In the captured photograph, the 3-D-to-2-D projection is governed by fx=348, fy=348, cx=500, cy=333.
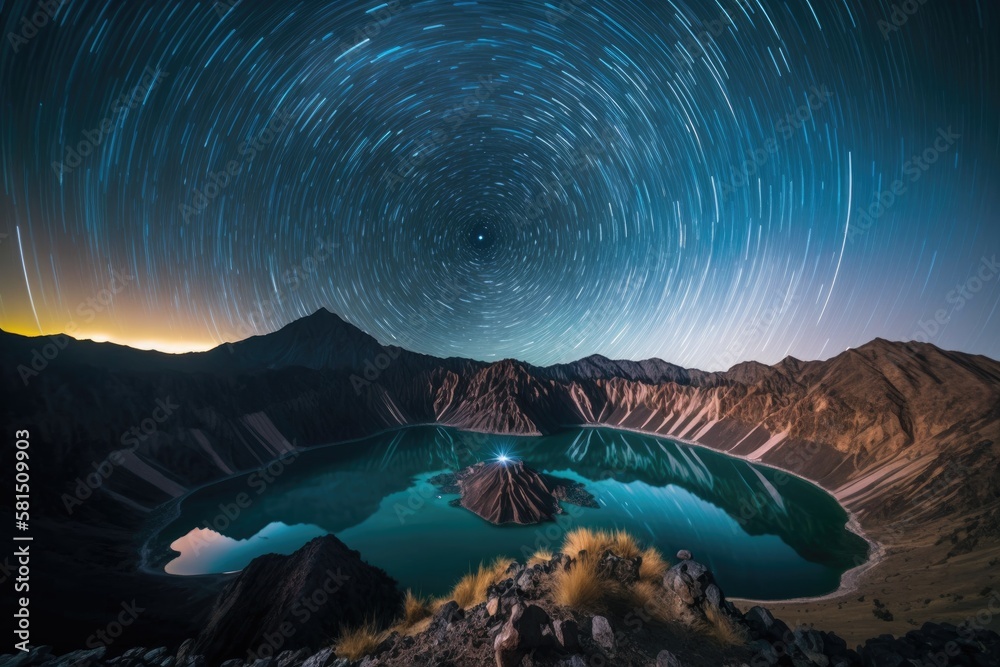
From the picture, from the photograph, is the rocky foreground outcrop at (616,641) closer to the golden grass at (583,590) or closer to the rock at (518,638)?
the rock at (518,638)

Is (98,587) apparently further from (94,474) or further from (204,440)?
(204,440)

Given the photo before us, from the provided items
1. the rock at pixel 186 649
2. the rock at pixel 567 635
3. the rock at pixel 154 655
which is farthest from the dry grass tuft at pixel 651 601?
the rock at pixel 186 649

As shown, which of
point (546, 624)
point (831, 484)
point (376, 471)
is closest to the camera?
point (546, 624)

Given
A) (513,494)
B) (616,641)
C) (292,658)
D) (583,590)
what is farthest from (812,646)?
(513,494)

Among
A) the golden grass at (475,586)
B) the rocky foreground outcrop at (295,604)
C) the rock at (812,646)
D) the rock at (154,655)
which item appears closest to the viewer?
the rock at (812,646)

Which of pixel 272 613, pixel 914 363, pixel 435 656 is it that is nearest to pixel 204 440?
pixel 272 613

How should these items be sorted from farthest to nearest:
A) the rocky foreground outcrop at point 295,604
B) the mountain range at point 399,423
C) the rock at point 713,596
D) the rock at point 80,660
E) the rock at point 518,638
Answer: the mountain range at point 399,423 < the rocky foreground outcrop at point 295,604 < the rock at point 80,660 < the rock at point 713,596 < the rock at point 518,638

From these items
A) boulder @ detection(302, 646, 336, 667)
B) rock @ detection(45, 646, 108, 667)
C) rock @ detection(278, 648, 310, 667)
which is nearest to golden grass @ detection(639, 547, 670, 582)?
boulder @ detection(302, 646, 336, 667)
